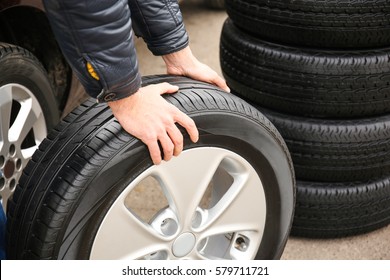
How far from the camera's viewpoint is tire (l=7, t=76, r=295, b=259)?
1433 mm

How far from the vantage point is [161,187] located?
1605 millimetres

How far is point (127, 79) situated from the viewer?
1290 mm

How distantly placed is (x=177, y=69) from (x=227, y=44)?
0.55 metres

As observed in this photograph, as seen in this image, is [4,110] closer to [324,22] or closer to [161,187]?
[161,187]

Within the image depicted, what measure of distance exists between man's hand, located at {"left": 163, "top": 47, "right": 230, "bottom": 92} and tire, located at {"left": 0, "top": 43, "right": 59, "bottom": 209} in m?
0.64

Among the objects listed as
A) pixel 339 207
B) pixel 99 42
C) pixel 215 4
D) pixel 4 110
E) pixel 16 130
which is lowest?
pixel 215 4

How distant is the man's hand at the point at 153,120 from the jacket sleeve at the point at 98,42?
87mm

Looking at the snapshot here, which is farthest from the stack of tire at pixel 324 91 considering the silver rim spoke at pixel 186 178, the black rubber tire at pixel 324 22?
the silver rim spoke at pixel 186 178

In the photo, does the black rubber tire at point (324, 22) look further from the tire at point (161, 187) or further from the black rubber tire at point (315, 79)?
the tire at point (161, 187)

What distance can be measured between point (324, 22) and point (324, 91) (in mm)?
247

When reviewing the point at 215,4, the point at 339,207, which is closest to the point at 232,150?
the point at 339,207

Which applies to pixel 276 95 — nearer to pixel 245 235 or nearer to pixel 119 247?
pixel 245 235

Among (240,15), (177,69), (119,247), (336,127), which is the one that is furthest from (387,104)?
(119,247)

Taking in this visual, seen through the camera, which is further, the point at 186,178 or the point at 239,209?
the point at 239,209
